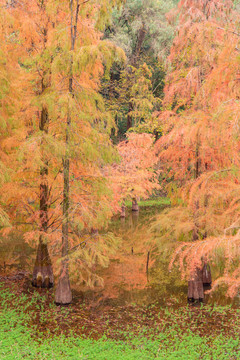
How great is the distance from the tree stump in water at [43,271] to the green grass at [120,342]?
7.40 ft

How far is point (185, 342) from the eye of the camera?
912 centimetres

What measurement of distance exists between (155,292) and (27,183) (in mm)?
6332

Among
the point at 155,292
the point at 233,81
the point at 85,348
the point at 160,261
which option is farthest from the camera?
the point at 160,261

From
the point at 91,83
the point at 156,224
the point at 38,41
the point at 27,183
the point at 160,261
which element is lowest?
the point at 160,261

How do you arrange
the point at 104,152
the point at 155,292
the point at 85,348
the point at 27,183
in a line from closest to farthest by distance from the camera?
1. the point at 85,348
2. the point at 104,152
3. the point at 27,183
4. the point at 155,292

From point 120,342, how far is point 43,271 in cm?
499

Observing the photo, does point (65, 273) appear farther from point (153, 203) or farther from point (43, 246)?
point (153, 203)

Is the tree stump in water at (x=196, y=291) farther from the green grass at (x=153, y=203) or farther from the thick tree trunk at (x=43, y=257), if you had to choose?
the green grass at (x=153, y=203)

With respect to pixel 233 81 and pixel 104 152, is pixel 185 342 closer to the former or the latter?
pixel 104 152

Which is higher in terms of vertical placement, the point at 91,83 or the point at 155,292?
the point at 91,83

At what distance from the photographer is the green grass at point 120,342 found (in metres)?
8.38

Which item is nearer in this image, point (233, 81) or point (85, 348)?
point (233, 81)

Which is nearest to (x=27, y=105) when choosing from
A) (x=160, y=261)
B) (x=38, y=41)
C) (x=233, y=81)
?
Result: (x=38, y=41)

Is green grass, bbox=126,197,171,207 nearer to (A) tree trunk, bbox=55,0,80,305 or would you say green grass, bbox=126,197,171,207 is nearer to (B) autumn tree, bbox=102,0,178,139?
(B) autumn tree, bbox=102,0,178,139
